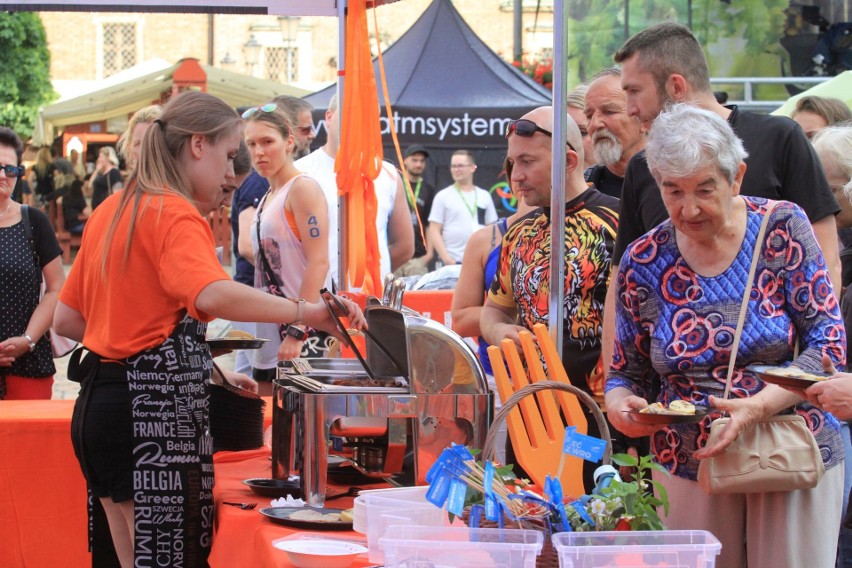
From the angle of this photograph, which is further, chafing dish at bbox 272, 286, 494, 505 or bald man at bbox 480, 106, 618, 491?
bald man at bbox 480, 106, 618, 491

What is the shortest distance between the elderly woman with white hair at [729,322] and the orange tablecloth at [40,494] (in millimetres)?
2091

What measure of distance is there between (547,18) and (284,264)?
93.4 ft

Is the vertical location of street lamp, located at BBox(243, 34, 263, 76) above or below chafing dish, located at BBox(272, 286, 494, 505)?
above

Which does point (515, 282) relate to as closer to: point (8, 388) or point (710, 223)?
point (710, 223)

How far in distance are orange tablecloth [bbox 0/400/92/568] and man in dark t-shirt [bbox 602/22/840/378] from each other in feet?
6.16

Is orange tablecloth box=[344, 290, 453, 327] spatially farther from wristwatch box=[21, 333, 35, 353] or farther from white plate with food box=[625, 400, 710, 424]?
white plate with food box=[625, 400, 710, 424]

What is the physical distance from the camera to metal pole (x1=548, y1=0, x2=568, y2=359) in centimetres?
280

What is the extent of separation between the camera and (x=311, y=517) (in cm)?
251

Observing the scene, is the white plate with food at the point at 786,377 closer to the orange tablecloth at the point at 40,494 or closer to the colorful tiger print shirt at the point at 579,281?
the colorful tiger print shirt at the point at 579,281

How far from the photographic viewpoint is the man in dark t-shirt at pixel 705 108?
2.67 metres

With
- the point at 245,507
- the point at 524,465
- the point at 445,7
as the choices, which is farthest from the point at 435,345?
the point at 445,7

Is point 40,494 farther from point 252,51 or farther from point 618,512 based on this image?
point 252,51

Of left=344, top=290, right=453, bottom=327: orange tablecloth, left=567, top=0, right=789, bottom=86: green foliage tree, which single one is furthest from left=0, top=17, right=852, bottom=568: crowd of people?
left=567, top=0, right=789, bottom=86: green foliage tree

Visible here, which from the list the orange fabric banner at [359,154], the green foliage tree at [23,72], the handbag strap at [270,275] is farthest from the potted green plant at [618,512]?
the green foliage tree at [23,72]
